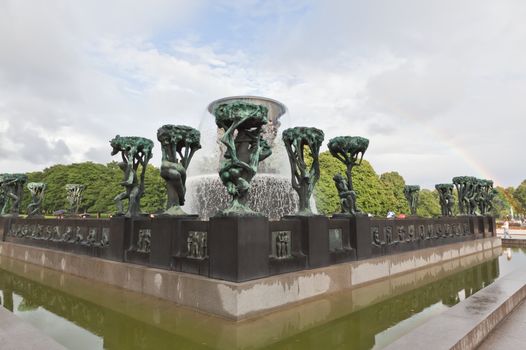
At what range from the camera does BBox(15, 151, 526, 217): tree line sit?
51.7m

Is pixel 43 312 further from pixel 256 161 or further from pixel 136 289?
pixel 256 161

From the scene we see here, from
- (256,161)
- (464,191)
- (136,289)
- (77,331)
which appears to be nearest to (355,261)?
(256,161)

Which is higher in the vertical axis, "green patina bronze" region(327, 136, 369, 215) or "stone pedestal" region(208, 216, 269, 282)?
"green patina bronze" region(327, 136, 369, 215)

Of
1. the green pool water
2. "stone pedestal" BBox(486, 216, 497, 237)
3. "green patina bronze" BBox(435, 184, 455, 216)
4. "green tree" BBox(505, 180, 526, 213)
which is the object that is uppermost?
"green tree" BBox(505, 180, 526, 213)

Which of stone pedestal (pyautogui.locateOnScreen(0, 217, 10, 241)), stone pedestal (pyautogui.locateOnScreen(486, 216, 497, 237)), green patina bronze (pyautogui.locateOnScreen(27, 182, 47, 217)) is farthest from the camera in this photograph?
stone pedestal (pyautogui.locateOnScreen(486, 216, 497, 237))

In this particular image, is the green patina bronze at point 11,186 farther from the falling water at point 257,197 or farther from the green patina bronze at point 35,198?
the falling water at point 257,197

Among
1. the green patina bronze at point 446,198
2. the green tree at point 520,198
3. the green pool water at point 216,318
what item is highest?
the green tree at point 520,198

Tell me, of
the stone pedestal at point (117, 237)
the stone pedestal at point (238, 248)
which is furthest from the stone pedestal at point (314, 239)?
the stone pedestal at point (117, 237)

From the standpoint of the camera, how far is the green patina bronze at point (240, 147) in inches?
267

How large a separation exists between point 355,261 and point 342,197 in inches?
85.3

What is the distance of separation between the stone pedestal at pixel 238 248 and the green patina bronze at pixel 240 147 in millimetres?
272

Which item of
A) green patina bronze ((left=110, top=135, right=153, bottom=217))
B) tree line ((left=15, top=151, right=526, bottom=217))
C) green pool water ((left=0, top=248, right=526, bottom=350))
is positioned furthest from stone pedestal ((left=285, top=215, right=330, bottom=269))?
tree line ((left=15, top=151, right=526, bottom=217))

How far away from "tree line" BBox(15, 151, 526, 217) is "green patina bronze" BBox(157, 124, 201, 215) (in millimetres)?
38690

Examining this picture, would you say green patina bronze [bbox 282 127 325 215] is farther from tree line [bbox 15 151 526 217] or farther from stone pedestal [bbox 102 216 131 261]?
tree line [bbox 15 151 526 217]
